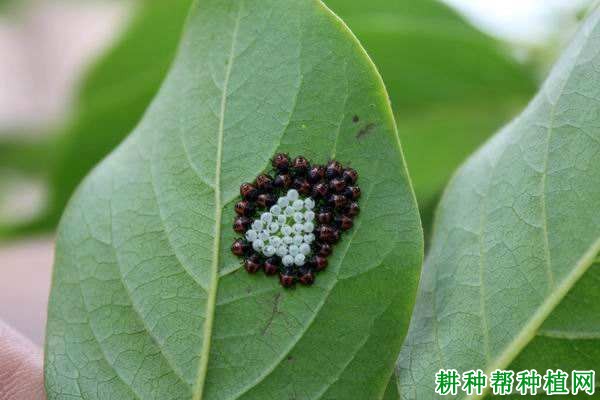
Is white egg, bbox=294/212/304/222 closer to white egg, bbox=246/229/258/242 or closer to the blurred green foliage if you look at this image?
white egg, bbox=246/229/258/242

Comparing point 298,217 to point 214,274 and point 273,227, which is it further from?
point 214,274

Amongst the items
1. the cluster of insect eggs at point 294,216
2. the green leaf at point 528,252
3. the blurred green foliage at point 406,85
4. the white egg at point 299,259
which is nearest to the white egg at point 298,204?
the cluster of insect eggs at point 294,216

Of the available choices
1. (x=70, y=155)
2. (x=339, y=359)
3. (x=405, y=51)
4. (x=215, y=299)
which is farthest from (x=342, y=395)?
(x=70, y=155)

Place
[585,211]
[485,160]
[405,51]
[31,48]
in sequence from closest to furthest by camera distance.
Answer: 1. [585,211]
2. [485,160]
3. [405,51]
4. [31,48]

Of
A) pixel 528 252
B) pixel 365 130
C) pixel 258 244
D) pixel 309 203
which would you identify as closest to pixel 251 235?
pixel 258 244

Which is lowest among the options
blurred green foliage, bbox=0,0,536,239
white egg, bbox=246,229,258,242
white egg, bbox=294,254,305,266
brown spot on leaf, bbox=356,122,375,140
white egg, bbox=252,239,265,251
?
white egg, bbox=294,254,305,266

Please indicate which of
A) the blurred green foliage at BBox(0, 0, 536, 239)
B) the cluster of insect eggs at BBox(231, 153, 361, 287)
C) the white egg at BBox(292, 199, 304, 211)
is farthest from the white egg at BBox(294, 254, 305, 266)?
the blurred green foliage at BBox(0, 0, 536, 239)

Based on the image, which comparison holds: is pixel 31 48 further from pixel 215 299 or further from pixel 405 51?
pixel 215 299
